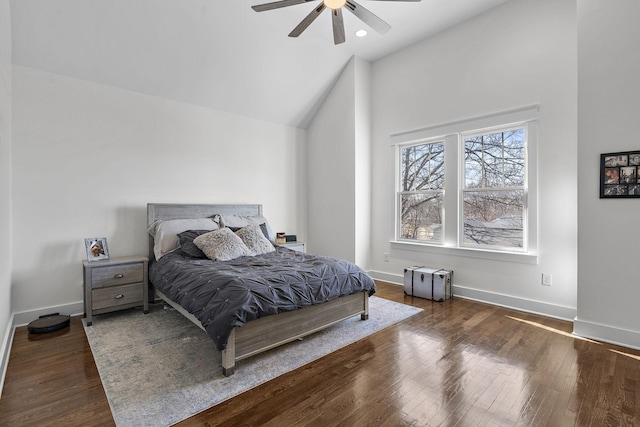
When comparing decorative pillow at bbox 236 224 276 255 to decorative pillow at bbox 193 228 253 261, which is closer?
decorative pillow at bbox 193 228 253 261

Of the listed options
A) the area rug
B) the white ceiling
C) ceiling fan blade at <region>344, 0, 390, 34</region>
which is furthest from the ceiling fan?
the area rug

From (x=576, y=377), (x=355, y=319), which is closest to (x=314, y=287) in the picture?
(x=355, y=319)

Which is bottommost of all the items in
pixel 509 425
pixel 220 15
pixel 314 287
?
pixel 509 425

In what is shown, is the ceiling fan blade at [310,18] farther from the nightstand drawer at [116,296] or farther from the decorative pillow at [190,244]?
the nightstand drawer at [116,296]

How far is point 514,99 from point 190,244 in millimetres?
3991

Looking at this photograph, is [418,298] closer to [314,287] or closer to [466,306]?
[466,306]

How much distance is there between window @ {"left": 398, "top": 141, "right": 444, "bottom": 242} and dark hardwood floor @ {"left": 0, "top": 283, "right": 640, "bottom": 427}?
1.82 meters

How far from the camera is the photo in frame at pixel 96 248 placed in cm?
331

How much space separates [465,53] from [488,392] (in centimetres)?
382

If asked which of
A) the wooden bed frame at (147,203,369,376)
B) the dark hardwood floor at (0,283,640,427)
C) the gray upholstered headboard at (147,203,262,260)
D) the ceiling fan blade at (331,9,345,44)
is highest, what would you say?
the ceiling fan blade at (331,9,345,44)

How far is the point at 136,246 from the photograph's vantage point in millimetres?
3869

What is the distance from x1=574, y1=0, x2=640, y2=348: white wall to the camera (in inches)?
104

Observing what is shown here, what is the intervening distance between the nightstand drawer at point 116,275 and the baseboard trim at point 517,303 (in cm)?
381

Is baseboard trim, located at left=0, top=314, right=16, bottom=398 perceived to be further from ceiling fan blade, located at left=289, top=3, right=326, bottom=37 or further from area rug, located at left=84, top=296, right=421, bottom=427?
ceiling fan blade, located at left=289, top=3, right=326, bottom=37
